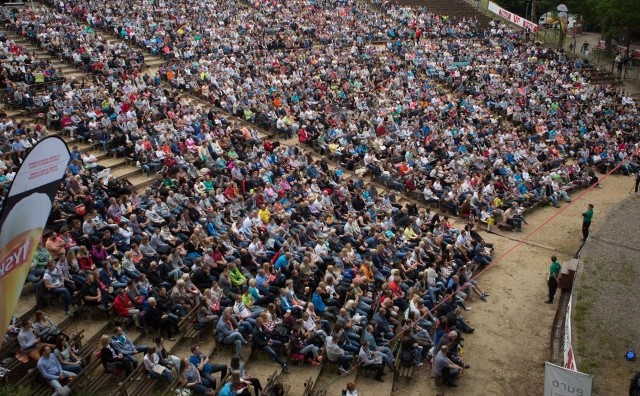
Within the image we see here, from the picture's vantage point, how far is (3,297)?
21.1 ft

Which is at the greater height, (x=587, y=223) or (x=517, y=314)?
(x=587, y=223)

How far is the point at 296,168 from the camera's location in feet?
72.2

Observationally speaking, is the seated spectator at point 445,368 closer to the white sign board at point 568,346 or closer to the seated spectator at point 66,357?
the white sign board at point 568,346

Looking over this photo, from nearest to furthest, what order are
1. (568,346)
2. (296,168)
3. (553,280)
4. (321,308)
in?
(568,346), (321,308), (553,280), (296,168)

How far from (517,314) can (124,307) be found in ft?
31.5

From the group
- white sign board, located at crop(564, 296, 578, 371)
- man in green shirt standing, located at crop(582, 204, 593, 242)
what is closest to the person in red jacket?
white sign board, located at crop(564, 296, 578, 371)

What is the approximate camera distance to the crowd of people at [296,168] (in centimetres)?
1325

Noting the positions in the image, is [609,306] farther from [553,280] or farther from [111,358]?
[111,358]

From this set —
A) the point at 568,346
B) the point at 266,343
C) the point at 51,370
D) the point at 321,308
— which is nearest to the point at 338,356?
the point at 266,343

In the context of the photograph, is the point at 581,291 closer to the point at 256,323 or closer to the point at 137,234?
the point at 256,323

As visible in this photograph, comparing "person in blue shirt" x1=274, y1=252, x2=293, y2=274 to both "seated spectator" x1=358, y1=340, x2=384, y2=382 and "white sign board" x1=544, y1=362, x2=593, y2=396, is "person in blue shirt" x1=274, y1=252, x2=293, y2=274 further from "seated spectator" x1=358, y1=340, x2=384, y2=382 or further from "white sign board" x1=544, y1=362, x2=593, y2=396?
"white sign board" x1=544, y1=362, x2=593, y2=396

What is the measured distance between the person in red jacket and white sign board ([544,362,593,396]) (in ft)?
25.1

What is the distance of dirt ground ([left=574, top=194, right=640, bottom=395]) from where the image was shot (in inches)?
532

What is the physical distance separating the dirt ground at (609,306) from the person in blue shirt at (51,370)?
9972mm
